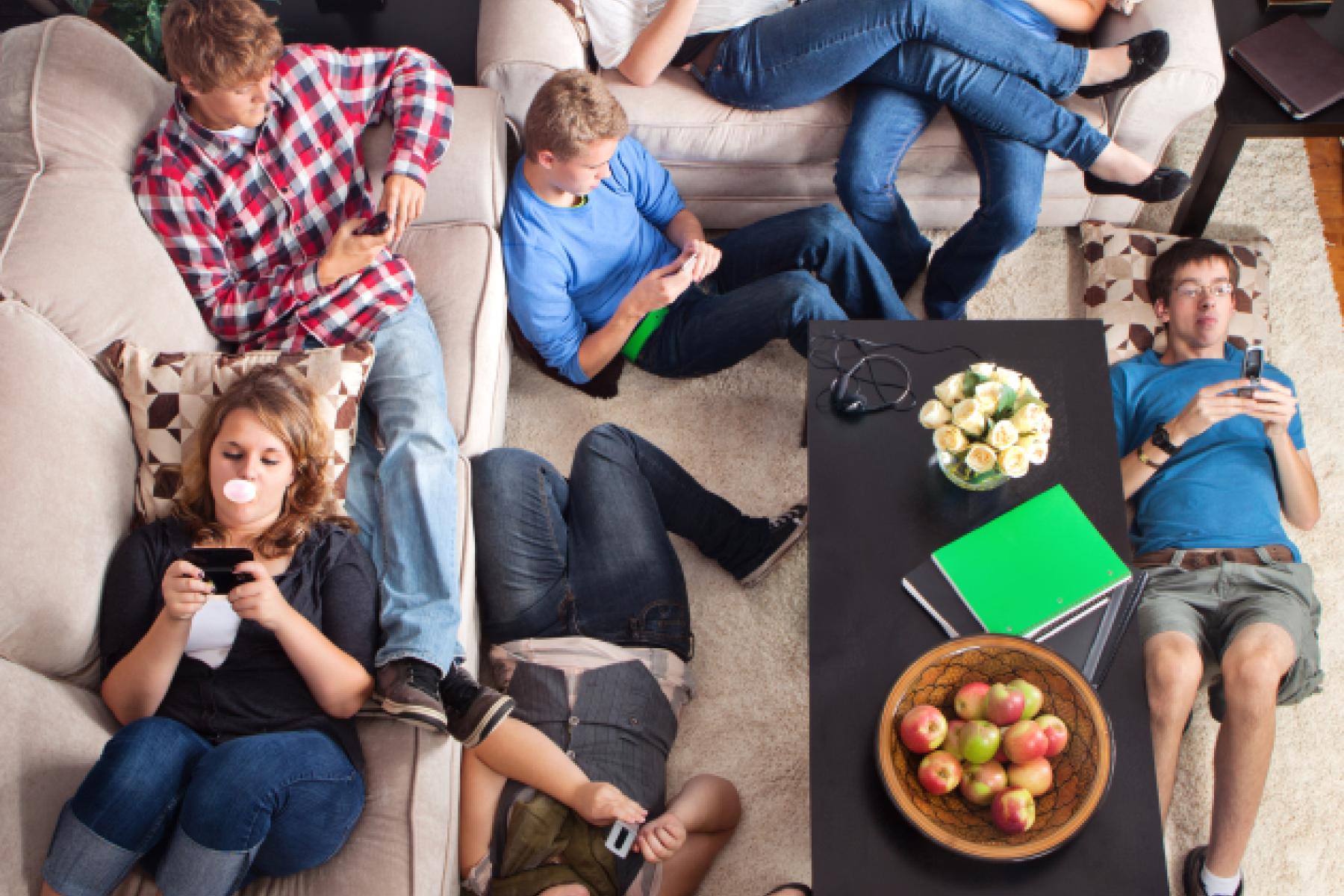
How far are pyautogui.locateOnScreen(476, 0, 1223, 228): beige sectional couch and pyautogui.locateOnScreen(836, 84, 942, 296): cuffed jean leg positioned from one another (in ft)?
0.25

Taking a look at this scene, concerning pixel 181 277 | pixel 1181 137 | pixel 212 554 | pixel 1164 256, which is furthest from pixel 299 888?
pixel 1181 137

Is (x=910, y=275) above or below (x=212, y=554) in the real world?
above

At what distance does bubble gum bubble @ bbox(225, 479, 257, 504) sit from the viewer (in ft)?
5.47

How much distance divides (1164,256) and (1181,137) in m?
0.71

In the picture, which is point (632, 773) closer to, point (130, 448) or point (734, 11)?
point (130, 448)

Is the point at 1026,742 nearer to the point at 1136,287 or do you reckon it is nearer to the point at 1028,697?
the point at 1028,697

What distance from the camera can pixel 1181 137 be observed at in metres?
2.85

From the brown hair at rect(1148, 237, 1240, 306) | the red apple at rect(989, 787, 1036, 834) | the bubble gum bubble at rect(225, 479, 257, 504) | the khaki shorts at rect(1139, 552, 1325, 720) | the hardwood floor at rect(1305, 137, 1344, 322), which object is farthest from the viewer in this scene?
the hardwood floor at rect(1305, 137, 1344, 322)

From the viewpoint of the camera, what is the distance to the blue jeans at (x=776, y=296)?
2266 mm

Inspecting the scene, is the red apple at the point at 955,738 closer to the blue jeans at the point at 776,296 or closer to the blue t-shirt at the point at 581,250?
the blue jeans at the point at 776,296

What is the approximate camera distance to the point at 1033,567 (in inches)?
68.9

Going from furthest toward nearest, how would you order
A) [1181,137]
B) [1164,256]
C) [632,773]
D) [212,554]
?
[1181,137] < [1164,256] < [632,773] < [212,554]

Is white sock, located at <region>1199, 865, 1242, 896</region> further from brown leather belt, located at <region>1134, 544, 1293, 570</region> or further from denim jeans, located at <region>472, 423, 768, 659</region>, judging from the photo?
denim jeans, located at <region>472, 423, 768, 659</region>

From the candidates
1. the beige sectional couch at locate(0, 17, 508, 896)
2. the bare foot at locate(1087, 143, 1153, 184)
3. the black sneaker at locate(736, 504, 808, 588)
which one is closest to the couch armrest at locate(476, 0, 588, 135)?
the beige sectional couch at locate(0, 17, 508, 896)
